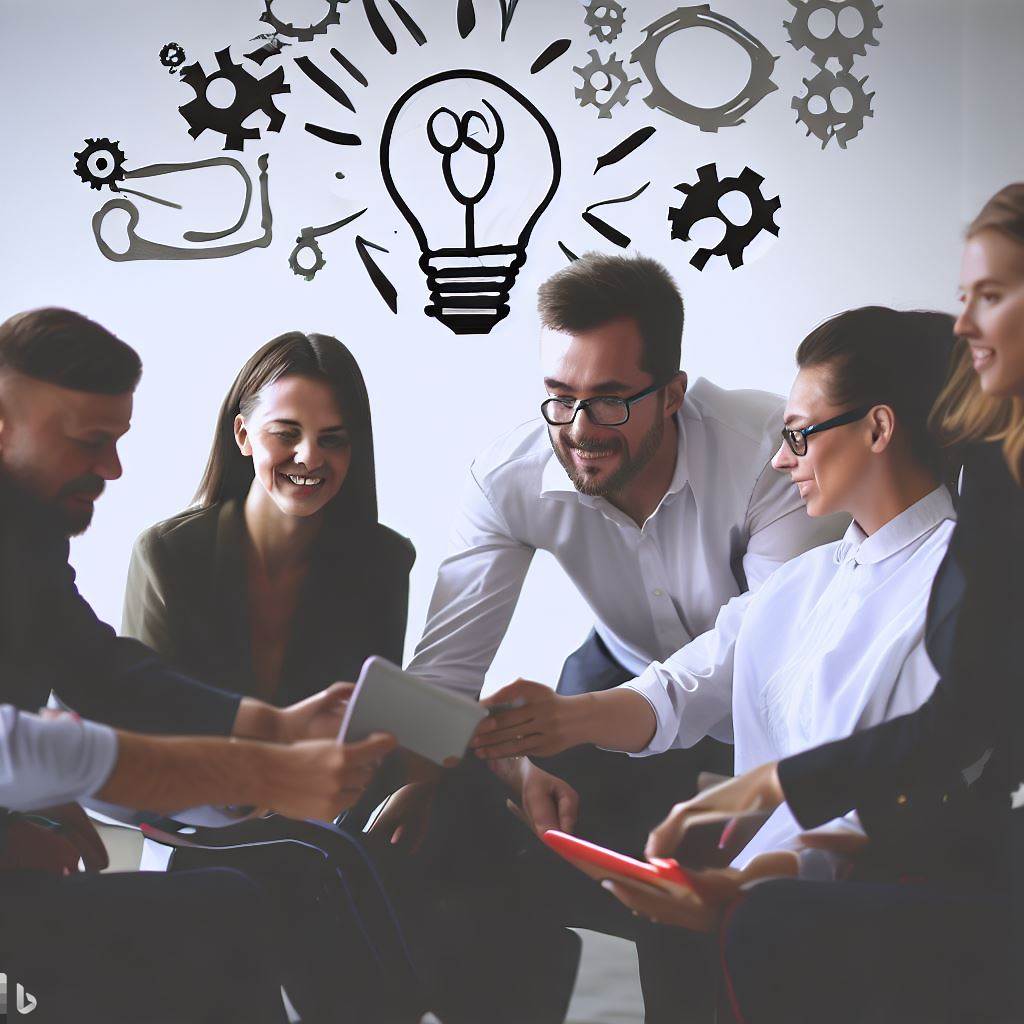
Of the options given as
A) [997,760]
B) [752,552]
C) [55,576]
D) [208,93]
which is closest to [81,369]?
[55,576]

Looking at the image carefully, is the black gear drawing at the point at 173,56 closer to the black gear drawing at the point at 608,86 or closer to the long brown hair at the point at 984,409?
the black gear drawing at the point at 608,86

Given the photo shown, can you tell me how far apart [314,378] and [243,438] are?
156 mm

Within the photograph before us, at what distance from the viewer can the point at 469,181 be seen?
1996 mm

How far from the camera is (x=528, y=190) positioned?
6.52ft

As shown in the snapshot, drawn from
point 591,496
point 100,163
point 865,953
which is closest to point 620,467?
point 591,496

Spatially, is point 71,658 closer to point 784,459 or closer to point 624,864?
point 624,864

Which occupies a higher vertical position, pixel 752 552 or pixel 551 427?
pixel 551 427

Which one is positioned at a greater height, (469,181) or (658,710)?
(469,181)

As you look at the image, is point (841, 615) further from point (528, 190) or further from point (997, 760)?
point (528, 190)

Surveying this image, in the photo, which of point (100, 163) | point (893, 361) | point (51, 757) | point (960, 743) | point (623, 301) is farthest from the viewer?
point (100, 163)

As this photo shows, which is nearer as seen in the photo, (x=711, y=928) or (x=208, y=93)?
(x=711, y=928)

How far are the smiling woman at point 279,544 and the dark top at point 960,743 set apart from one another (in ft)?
2.52

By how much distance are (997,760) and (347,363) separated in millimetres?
1204

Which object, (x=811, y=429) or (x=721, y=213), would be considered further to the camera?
(x=721, y=213)
